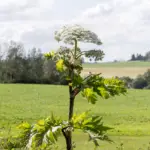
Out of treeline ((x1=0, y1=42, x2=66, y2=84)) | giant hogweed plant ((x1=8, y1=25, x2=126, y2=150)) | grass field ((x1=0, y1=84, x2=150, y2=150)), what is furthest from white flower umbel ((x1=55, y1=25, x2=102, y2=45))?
treeline ((x1=0, y1=42, x2=66, y2=84))

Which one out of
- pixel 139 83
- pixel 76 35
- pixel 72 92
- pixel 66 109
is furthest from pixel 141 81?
pixel 76 35

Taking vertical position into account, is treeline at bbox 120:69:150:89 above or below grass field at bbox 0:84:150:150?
above

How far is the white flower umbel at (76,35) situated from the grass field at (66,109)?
17633 millimetres

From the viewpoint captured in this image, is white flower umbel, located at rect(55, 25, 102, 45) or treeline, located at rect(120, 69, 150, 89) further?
treeline, located at rect(120, 69, 150, 89)

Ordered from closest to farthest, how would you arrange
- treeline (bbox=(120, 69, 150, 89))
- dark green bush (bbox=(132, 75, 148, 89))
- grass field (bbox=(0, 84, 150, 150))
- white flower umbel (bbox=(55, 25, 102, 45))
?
white flower umbel (bbox=(55, 25, 102, 45)), grass field (bbox=(0, 84, 150, 150)), treeline (bbox=(120, 69, 150, 89)), dark green bush (bbox=(132, 75, 148, 89))

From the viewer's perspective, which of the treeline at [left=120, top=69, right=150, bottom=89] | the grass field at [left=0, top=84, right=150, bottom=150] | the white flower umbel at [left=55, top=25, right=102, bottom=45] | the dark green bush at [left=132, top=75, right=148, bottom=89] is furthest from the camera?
the dark green bush at [left=132, top=75, right=148, bottom=89]

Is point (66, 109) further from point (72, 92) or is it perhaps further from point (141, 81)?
point (141, 81)

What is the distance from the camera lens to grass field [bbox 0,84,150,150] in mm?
30859

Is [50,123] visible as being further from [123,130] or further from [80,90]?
[123,130]

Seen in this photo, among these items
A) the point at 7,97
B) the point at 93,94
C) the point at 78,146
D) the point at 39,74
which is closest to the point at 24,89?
the point at 7,97

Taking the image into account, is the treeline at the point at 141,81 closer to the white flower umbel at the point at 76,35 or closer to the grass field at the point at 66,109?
the grass field at the point at 66,109

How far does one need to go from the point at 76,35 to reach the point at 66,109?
125ft

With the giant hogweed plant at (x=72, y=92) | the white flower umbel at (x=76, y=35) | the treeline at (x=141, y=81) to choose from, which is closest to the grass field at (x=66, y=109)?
the giant hogweed plant at (x=72, y=92)

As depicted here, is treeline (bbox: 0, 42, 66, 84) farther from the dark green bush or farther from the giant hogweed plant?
the giant hogweed plant
